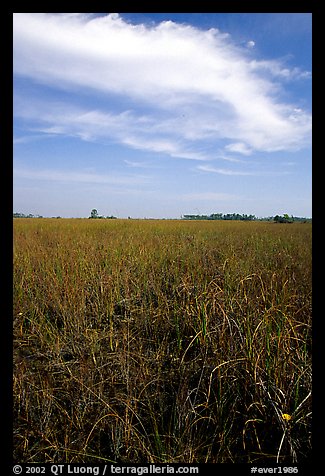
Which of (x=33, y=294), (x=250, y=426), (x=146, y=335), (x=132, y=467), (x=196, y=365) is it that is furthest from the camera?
(x=33, y=294)

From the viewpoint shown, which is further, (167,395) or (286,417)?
(167,395)

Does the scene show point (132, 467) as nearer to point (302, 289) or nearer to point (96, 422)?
point (96, 422)

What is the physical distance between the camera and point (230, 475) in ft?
3.78

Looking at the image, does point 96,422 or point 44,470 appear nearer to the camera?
point 44,470

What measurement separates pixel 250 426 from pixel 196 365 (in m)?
0.42

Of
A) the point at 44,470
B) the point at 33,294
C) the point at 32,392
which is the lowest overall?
the point at 44,470

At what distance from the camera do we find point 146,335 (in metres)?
2.16
